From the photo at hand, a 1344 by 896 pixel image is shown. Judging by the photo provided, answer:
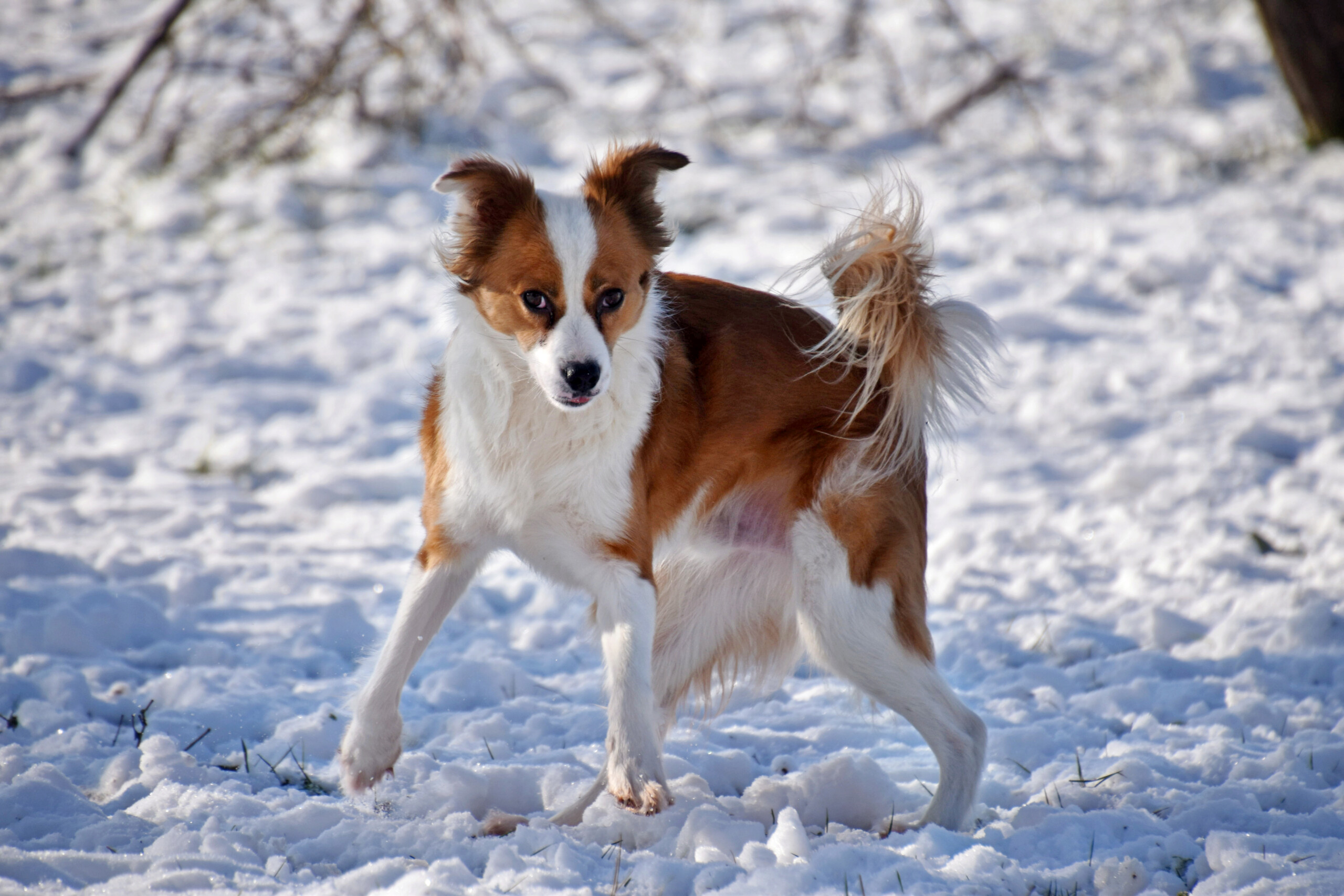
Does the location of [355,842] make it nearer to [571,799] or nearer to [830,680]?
[571,799]

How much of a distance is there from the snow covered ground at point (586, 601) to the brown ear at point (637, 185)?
1258 mm

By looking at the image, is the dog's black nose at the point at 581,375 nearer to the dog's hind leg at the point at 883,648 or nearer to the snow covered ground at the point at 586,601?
the dog's hind leg at the point at 883,648

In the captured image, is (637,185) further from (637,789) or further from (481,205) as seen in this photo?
(637,789)

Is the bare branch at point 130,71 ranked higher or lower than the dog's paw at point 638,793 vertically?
higher

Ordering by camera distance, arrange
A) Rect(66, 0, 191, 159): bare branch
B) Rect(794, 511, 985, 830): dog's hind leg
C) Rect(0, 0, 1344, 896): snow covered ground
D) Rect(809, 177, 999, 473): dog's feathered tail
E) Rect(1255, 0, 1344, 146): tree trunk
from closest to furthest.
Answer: Rect(0, 0, 1344, 896): snow covered ground, Rect(794, 511, 985, 830): dog's hind leg, Rect(809, 177, 999, 473): dog's feathered tail, Rect(1255, 0, 1344, 146): tree trunk, Rect(66, 0, 191, 159): bare branch

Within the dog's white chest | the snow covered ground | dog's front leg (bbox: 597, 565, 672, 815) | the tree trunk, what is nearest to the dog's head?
the dog's white chest

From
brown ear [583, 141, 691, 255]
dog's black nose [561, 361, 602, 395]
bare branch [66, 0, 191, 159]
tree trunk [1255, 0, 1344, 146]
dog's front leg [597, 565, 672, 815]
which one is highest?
tree trunk [1255, 0, 1344, 146]

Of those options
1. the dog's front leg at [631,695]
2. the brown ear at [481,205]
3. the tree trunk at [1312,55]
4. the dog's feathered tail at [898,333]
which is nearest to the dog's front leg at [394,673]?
the dog's front leg at [631,695]

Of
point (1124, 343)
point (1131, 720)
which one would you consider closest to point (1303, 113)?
point (1124, 343)

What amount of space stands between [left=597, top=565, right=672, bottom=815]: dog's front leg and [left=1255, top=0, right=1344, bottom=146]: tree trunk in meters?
6.69

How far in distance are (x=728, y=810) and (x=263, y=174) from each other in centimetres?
689

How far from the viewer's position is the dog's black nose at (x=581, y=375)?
2.60m

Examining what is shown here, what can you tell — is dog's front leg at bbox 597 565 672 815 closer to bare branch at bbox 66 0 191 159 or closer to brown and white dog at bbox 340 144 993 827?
brown and white dog at bbox 340 144 993 827

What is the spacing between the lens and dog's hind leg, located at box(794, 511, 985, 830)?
289 cm
